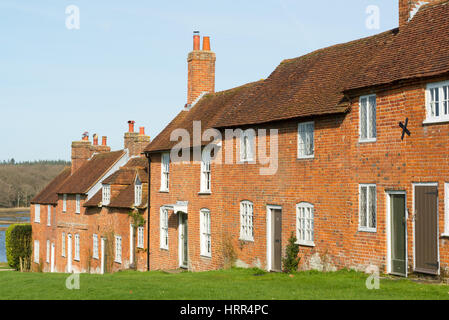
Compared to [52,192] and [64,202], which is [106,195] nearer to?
[64,202]

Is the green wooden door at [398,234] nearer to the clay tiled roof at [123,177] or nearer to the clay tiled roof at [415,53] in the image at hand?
the clay tiled roof at [415,53]

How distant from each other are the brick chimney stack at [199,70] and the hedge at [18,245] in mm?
26764

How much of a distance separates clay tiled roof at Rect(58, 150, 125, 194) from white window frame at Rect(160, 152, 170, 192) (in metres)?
11.4

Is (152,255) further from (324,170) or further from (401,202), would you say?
(401,202)

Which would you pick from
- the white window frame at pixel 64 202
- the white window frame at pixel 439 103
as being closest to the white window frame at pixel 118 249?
the white window frame at pixel 64 202

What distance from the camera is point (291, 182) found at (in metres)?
21.5

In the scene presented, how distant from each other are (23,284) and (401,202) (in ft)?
39.5

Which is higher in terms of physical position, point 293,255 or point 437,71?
point 437,71

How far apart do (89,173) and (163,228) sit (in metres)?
15.3

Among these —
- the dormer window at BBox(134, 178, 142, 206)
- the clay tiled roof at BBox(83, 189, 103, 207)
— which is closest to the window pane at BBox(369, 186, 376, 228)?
the dormer window at BBox(134, 178, 142, 206)

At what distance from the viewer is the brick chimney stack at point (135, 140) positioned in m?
40.9

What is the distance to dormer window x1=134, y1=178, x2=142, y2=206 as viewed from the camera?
32591mm

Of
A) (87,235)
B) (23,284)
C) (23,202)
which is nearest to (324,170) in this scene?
(23,284)

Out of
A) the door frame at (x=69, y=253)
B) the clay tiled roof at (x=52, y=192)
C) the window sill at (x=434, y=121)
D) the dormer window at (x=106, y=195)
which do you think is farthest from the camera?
the clay tiled roof at (x=52, y=192)
